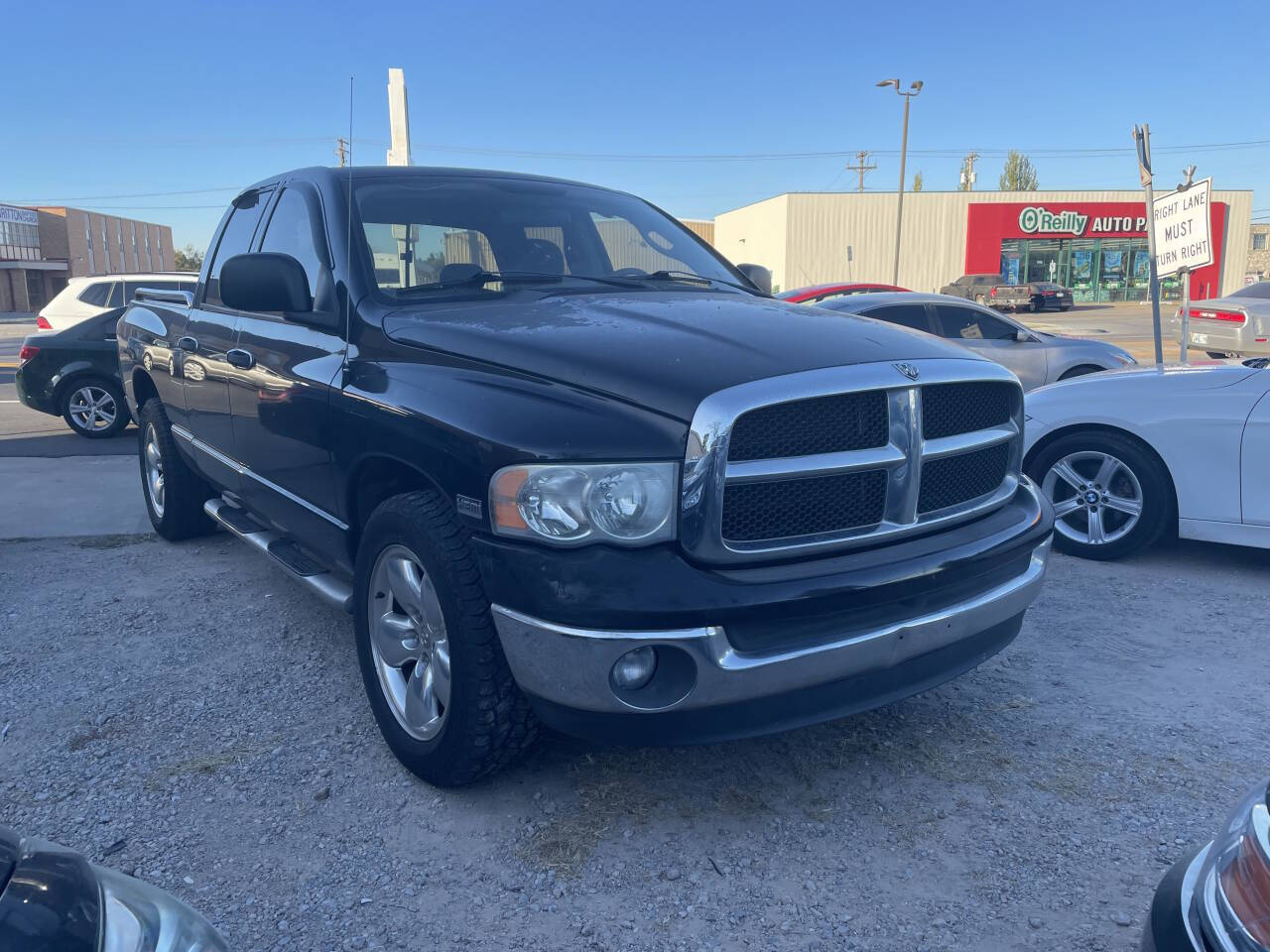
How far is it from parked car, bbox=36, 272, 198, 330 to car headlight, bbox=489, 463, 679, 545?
10.2 metres

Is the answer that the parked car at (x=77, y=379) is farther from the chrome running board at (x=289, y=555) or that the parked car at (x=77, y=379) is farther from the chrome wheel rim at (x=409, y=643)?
the chrome wheel rim at (x=409, y=643)

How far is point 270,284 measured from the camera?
131 inches

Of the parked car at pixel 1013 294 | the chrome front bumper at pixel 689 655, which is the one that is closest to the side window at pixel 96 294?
the chrome front bumper at pixel 689 655

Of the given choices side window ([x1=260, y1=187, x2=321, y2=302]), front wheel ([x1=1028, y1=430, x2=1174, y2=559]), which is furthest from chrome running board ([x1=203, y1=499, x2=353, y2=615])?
front wheel ([x1=1028, y1=430, x2=1174, y2=559])

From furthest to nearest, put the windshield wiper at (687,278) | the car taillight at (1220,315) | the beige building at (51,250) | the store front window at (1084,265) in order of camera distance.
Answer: the beige building at (51,250), the store front window at (1084,265), the car taillight at (1220,315), the windshield wiper at (687,278)

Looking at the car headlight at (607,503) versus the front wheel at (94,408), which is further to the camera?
the front wheel at (94,408)

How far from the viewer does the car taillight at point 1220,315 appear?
1364 centimetres

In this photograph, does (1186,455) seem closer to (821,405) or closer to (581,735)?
(821,405)

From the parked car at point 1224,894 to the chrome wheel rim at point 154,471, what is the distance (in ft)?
17.5

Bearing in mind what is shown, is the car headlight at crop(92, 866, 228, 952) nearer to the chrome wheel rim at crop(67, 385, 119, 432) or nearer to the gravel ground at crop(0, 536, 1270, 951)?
the gravel ground at crop(0, 536, 1270, 951)

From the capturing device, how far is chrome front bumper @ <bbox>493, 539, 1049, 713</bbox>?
231 centimetres

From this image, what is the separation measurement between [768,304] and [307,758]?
83.4 inches

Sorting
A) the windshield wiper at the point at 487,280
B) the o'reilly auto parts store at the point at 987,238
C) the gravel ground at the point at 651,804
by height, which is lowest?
the gravel ground at the point at 651,804

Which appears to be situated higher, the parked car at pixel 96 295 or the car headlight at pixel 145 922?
the parked car at pixel 96 295
